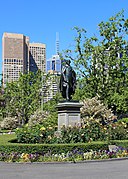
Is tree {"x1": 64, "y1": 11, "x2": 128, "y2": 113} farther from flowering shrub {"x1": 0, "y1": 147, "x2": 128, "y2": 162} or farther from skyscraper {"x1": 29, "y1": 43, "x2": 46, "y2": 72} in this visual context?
skyscraper {"x1": 29, "y1": 43, "x2": 46, "y2": 72}

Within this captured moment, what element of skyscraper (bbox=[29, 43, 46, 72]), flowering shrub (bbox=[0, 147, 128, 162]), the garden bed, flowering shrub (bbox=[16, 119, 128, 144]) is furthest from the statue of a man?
skyscraper (bbox=[29, 43, 46, 72])

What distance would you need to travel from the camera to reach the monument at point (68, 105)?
749 inches

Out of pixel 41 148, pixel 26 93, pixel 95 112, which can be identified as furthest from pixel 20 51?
pixel 41 148

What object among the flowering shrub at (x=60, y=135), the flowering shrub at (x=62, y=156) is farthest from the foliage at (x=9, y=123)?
the flowering shrub at (x=62, y=156)

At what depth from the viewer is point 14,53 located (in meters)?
87.5

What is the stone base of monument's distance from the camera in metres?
19.0

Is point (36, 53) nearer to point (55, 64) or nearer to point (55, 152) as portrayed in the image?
point (55, 64)

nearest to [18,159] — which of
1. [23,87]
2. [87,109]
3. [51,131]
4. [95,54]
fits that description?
[51,131]

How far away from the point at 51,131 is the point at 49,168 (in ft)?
19.9

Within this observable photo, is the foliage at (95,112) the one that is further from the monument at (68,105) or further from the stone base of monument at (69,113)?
the stone base of monument at (69,113)

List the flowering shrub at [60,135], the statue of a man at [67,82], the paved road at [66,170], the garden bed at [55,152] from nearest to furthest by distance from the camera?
the paved road at [66,170]
the garden bed at [55,152]
the flowering shrub at [60,135]
the statue of a man at [67,82]

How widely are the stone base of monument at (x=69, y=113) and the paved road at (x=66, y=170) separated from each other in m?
6.25

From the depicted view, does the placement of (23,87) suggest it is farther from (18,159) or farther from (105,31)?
(18,159)

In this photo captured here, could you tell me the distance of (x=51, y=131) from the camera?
1758 centimetres
